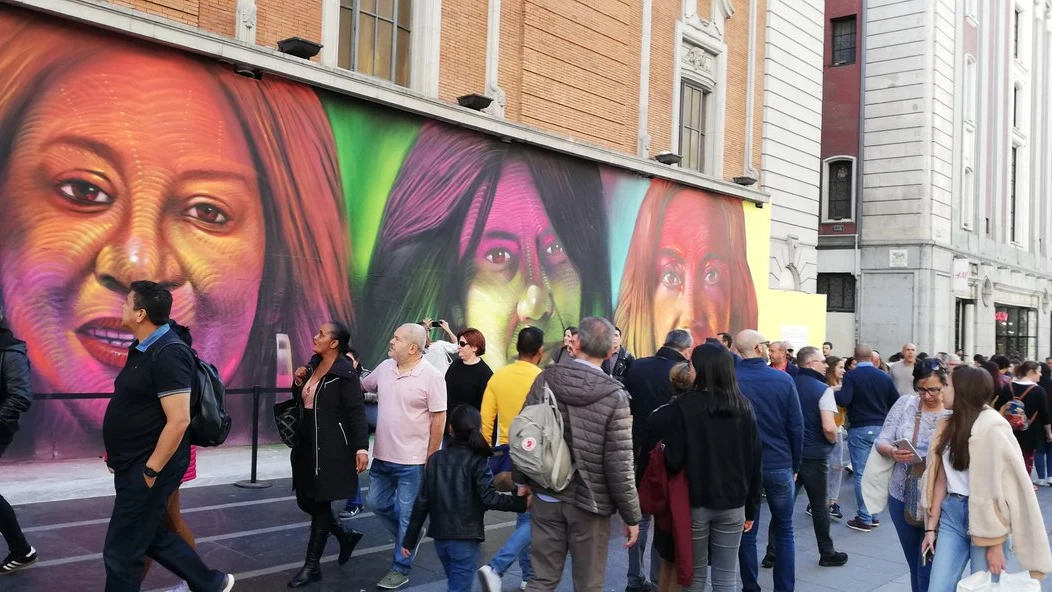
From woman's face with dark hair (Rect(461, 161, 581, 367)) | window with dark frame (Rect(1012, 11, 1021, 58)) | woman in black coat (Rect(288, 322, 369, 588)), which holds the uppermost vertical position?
window with dark frame (Rect(1012, 11, 1021, 58))

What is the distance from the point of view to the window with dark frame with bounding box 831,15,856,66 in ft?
102

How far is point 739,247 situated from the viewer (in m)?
21.3

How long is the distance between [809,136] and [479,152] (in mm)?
12633

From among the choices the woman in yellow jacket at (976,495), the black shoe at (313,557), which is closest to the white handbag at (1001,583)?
the woman in yellow jacket at (976,495)

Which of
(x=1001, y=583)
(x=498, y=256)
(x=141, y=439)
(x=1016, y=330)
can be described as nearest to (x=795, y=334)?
(x=498, y=256)

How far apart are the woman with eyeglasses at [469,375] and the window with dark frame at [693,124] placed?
13710 millimetres

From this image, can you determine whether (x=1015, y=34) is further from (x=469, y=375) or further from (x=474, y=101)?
(x=469, y=375)

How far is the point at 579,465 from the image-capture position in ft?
15.3

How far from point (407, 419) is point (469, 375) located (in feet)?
3.33

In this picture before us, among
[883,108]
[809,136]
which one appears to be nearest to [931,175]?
[883,108]

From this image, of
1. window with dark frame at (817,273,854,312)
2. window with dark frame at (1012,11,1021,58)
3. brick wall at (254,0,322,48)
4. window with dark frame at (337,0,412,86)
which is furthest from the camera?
window with dark frame at (1012,11,1021,58)

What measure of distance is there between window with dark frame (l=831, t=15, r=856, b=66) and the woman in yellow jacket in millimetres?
28849

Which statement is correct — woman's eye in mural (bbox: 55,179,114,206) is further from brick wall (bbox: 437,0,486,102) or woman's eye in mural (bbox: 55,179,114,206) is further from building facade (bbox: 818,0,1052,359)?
building facade (bbox: 818,0,1052,359)

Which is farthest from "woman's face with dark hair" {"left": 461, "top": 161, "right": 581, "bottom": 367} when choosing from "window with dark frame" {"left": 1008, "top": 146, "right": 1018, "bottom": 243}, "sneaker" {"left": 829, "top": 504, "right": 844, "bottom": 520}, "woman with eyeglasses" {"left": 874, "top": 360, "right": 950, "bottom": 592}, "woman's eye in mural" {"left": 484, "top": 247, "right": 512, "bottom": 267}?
"window with dark frame" {"left": 1008, "top": 146, "right": 1018, "bottom": 243}
